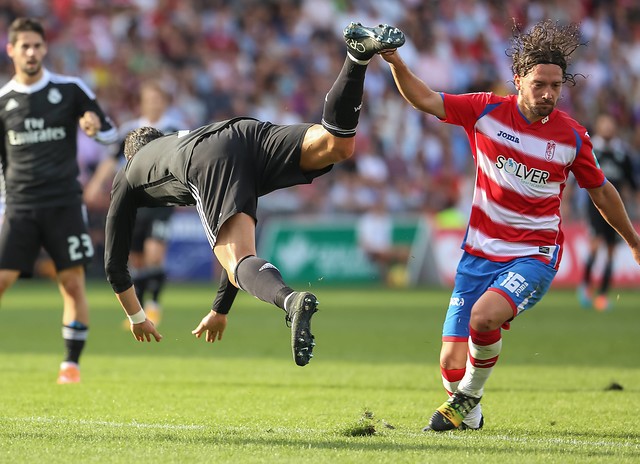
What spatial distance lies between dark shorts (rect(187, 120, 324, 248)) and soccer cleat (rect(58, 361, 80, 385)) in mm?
3152

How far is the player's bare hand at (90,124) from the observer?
27.3 feet

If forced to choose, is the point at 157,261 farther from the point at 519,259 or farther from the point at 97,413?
the point at 519,259

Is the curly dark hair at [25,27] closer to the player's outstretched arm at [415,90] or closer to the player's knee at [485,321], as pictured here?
the player's outstretched arm at [415,90]

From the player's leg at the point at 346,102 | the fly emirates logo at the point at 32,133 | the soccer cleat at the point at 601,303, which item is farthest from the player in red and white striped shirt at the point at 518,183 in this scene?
the soccer cleat at the point at 601,303

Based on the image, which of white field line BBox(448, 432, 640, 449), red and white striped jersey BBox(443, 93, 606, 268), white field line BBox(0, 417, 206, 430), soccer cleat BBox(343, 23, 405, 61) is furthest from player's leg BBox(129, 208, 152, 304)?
soccer cleat BBox(343, 23, 405, 61)

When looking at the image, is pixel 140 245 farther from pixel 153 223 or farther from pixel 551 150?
pixel 551 150

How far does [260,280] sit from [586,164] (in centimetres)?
207

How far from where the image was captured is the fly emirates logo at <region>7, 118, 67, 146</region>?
8398mm

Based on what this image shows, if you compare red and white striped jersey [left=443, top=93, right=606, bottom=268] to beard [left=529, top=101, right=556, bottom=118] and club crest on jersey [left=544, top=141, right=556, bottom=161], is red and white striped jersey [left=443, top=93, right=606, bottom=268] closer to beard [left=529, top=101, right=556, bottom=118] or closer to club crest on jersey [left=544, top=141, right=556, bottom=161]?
club crest on jersey [left=544, top=141, right=556, bottom=161]

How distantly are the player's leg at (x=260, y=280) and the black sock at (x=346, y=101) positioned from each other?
0.66 metres

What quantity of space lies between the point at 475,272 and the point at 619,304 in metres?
11.2

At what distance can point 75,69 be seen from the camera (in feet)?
69.1

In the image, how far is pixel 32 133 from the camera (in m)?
8.41

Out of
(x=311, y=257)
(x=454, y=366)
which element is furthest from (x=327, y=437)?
(x=311, y=257)
